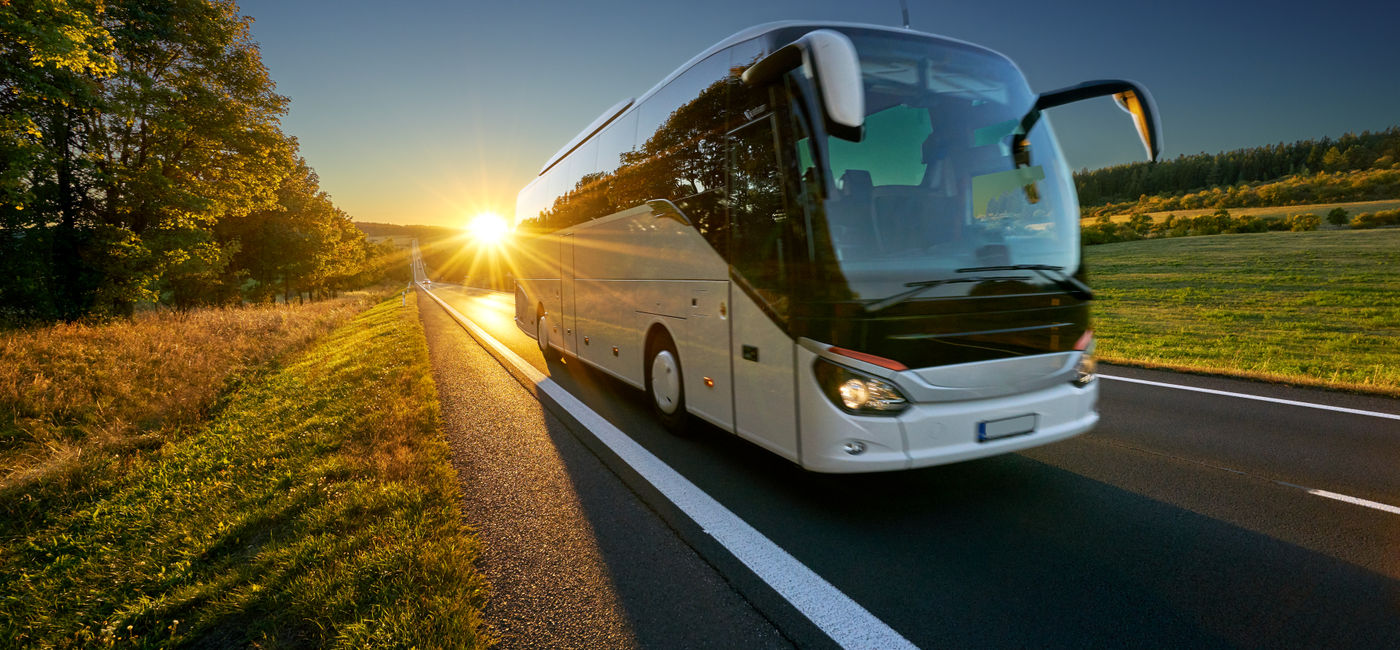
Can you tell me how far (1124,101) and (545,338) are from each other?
336 inches

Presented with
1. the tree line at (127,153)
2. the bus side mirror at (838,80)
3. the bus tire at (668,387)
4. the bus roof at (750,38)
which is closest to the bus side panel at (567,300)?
the bus roof at (750,38)

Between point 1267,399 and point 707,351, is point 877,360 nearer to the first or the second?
point 707,351

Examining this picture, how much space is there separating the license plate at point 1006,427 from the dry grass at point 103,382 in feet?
26.2

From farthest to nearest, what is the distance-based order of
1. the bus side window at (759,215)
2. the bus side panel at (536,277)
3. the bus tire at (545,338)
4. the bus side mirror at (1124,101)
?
the bus tire at (545,338)
the bus side panel at (536,277)
the bus side mirror at (1124,101)
the bus side window at (759,215)

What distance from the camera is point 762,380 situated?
3.97m

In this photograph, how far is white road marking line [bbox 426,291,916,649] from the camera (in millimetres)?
2486

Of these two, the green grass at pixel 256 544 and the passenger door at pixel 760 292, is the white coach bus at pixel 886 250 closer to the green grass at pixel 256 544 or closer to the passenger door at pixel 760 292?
the passenger door at pixel 760 292

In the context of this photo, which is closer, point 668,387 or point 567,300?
point 668,387

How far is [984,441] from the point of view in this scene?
3438 mm

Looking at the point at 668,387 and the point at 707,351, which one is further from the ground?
the point at 707,351

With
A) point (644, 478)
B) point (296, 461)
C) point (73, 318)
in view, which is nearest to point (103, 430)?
point (296, 461)

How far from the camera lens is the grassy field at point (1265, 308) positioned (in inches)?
328

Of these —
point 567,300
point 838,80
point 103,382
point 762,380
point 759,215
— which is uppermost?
point 838,80

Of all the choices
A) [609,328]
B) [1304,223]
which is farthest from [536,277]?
[1304,223]
